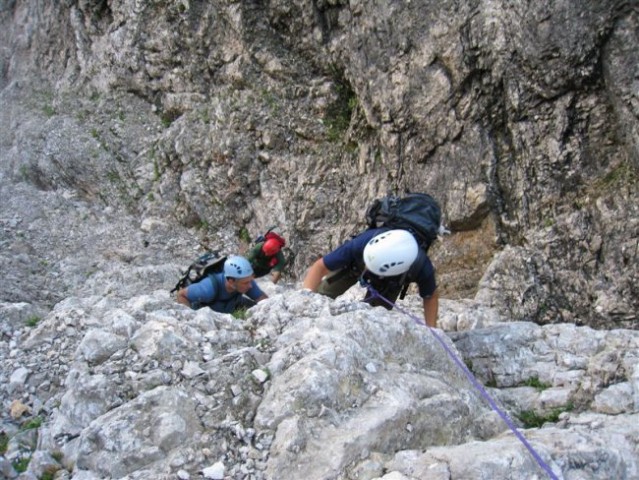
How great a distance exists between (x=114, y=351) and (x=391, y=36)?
32.4 ft

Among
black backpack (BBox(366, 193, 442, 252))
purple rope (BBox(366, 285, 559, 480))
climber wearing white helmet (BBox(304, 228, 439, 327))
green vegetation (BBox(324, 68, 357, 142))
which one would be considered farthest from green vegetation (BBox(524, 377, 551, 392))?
green vegetation (BBox(324, 68, 357, 142))

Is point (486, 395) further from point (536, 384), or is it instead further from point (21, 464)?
point (21, 464)

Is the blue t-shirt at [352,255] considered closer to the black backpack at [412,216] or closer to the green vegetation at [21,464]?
the black backpack at [412,216]

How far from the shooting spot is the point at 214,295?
777 centimetres

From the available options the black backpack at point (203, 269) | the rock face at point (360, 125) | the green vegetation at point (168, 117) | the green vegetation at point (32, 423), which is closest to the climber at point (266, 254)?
the black backpack at point (203, 269)

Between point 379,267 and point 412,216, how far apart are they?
35.3 inches

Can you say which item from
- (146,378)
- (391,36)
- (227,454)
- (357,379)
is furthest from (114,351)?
(391,36)

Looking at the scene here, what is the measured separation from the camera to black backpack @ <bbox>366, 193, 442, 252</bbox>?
6875mm

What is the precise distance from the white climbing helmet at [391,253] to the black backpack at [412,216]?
14.2 inches

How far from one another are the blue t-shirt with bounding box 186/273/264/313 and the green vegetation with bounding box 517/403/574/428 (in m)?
3.86

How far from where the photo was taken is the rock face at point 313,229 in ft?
15.2

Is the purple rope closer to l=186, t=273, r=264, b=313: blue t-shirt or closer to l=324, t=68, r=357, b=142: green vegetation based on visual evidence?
l=186, t=273, r=264, b=313: blue t-shirt

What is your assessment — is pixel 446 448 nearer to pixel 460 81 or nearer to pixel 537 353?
pixel 537 353

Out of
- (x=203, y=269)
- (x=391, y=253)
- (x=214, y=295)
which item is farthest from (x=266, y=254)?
(x=391, y=253)
